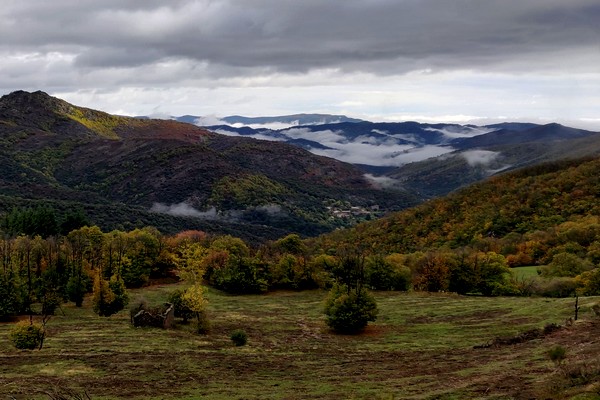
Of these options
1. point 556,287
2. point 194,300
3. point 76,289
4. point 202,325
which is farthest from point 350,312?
point 76,289

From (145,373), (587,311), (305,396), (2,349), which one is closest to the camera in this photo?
(305,396)

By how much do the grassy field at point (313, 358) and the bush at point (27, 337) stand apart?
0.99 m

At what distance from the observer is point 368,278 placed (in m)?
96.7

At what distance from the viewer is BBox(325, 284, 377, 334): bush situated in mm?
63375

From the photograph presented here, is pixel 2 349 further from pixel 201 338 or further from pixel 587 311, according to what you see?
pixel 587 311

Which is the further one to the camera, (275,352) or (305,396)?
(275,352)

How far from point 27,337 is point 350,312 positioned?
104 feet

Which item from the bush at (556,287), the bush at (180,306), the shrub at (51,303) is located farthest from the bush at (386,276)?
the shrub at (51,303)

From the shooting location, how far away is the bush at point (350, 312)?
208 feet

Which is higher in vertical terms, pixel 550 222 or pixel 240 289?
pixel 550 222

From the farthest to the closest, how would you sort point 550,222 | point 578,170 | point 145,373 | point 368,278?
point 578,170 < point 550,222 < point 368,278 < point 145,373

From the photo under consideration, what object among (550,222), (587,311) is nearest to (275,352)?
(587,311)

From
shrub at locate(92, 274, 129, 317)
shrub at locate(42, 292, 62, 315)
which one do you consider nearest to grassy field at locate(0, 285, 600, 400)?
shrub at locate(92, 274, 129, 317)

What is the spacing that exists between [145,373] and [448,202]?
143 meters
